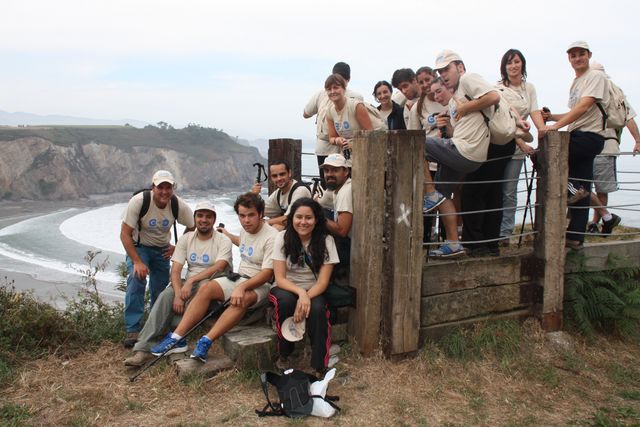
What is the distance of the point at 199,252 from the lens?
601cm

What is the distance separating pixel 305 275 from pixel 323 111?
252cm

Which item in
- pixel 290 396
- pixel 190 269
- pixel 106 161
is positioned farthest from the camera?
pixel 106 161

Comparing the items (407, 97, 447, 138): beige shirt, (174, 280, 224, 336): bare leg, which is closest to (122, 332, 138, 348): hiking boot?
(174, 280, 224, 336): bare leg

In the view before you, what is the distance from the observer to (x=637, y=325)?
6.81 m

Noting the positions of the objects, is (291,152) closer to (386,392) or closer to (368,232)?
(368,232)

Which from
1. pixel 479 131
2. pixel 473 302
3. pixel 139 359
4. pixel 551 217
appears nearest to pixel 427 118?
pixel 479 131

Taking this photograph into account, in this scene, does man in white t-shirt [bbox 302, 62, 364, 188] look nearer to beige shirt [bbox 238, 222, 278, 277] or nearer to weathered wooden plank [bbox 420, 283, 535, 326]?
beige shirt [bbox 238, 222, 278, 277]

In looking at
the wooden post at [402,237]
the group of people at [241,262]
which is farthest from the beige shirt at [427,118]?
the group of people at [241,262]

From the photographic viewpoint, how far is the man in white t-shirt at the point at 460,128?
18.2 ft

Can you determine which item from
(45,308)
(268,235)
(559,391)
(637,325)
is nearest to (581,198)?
(637,325)

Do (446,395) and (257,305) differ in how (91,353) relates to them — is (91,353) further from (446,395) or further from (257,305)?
(446,395)

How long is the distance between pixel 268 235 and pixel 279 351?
43.9 inches

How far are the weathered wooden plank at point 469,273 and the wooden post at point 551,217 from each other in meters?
0.25

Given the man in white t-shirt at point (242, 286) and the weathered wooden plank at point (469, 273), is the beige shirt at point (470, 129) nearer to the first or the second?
the weathered wooden plank at point (469, 273)
